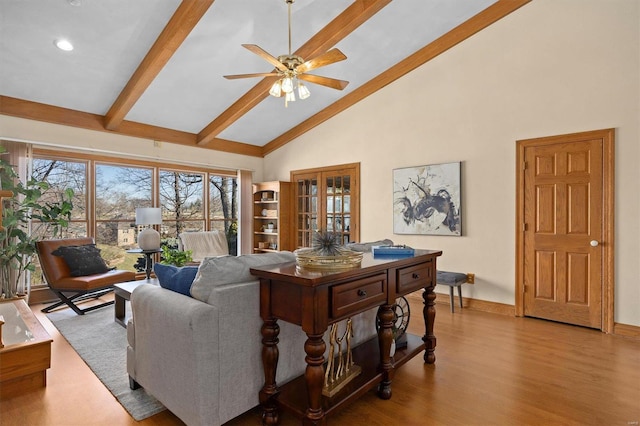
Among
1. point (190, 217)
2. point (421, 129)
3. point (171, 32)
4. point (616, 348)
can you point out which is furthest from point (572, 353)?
point (190, 217)

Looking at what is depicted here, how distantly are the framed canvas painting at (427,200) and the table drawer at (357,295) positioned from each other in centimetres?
266

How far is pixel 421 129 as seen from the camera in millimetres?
4680

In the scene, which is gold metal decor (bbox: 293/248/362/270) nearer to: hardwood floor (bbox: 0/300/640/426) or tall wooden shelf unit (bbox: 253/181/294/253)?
hardwood floor (bbox: 0/300/640/426)

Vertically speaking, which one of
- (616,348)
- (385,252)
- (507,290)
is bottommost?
(616,348)

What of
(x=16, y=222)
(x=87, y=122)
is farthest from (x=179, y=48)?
(x=16, y=222)

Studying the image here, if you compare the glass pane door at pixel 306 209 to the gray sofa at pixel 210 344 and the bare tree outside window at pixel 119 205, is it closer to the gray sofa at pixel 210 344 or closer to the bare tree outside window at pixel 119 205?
the bare tree outside window at pixel 119 205

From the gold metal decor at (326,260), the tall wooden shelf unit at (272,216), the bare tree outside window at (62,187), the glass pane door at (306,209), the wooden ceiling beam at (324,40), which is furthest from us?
the tall wooden shelf unit at (272,216)

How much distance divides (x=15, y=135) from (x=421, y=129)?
5.04 m

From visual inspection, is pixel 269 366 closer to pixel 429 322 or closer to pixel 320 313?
pixel 320 313

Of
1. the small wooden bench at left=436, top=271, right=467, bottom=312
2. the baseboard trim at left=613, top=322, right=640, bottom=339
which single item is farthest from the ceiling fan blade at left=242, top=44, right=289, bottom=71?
the baseboard trim at left=613, top=322, right=640, bottom=339

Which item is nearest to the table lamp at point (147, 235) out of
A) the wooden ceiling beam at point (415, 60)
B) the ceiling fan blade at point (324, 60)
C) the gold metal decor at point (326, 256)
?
the wooden ceiling beam at point (415, 60)

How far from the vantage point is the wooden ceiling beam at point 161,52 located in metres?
3.17

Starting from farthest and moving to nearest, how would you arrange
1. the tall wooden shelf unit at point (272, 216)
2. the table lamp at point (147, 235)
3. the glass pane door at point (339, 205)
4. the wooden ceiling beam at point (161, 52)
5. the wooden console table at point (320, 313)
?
the tall wooden shelf unit at point (272, 216)
the glass pane door at point (339, 205)
the table lamp at point (147, 235)
the wooden ceiling beam at point (161, 52)
the wooden console table at point (320, 313)

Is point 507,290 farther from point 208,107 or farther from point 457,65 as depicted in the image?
point 208,107
